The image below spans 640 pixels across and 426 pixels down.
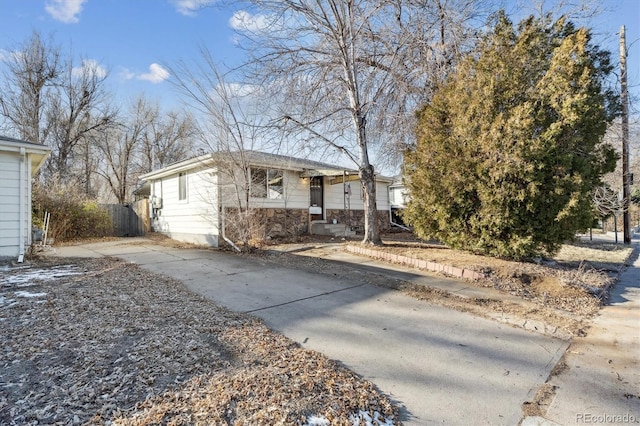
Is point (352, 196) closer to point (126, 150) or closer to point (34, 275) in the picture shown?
point (34, 275)

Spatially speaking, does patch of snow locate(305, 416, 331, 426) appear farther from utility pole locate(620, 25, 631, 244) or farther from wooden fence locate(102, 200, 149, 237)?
wooden fence locate(102, 200, 149, 237)

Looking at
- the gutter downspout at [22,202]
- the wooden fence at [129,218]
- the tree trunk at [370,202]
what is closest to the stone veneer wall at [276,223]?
the tree trunk at [370,202]

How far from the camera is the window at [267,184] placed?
10.2 m

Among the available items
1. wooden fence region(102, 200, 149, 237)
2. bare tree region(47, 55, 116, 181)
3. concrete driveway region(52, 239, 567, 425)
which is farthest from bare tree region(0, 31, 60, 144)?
concrete driveway region(52, 239, 567, 425)

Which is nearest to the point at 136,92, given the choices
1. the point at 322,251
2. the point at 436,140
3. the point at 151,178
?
the point at 151,178

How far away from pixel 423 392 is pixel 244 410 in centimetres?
126

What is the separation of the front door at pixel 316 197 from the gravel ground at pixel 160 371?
28.1ft

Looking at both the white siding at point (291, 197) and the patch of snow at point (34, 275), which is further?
the white siding at point (291, 197)

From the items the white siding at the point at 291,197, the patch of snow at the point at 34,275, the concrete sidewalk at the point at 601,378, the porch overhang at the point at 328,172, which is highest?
the porch overhang at the point at 328,172

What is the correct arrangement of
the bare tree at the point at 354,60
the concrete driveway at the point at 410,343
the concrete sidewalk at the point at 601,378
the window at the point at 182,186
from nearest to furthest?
the concrete sidewalk at the point at 601,378 < the concrete driveway at the point at 410,343 < the bare tree at the point at 354,60 < the window at the point at 182,186

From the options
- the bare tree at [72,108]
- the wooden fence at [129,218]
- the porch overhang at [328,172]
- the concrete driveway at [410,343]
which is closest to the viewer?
the concrete driveway at [410,343]

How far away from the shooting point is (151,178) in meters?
13.9

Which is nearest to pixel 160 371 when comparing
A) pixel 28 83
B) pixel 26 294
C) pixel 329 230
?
pixel 26 294

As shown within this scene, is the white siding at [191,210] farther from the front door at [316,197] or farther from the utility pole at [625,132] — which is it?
the utility pole at [625,132]
